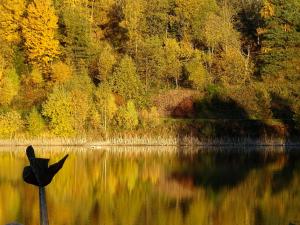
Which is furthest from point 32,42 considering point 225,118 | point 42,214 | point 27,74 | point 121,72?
point 42,214

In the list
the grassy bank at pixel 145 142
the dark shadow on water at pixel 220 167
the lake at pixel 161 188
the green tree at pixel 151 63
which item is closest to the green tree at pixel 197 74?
the green tree at pixel 151 63

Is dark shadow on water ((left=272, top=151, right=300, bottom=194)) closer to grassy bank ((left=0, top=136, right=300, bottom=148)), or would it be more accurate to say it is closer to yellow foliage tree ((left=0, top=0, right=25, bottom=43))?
grassy bank ((left=0, top=136, right=300, bottom=148))

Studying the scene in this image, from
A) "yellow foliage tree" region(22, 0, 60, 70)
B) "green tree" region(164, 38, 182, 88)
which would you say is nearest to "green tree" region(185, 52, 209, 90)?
"green tree" region(164, 38, 182, 88)

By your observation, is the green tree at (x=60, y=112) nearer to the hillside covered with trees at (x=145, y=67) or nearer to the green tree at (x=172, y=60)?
the hillside covered with trees at (x=145, y=67)

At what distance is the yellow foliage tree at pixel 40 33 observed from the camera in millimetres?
50562

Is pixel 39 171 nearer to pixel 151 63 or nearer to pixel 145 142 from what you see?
pixel 145 142

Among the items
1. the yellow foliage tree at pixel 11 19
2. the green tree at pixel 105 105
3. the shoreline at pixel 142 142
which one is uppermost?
the yellow foliage tree at pixel 11 19

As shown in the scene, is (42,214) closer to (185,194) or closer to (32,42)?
(185,194)

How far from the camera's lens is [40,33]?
50.9m

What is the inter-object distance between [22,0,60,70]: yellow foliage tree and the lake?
47.8 feet

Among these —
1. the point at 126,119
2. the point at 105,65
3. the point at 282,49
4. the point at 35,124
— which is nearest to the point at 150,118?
the point at 126,119

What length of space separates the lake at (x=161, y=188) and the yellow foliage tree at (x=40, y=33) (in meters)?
14.6

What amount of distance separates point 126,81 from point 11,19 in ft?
39.1

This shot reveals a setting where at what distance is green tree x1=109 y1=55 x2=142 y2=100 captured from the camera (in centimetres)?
4697
